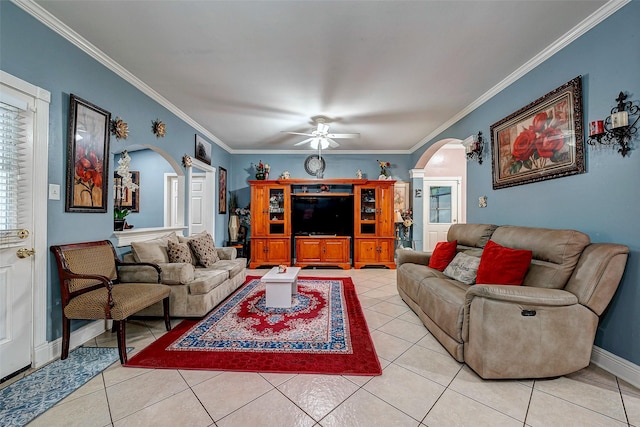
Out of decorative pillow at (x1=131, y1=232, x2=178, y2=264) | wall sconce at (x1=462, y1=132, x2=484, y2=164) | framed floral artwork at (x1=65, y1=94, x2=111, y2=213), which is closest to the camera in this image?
framed floral artwork at (x1=65, y1=94, x2=111, y2=213)

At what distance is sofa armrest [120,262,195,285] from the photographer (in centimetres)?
256

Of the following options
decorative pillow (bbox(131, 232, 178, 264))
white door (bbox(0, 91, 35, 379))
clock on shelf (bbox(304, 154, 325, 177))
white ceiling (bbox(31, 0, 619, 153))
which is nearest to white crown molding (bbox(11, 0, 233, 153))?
white ceiling (bbox(31, 0, 619, 153))

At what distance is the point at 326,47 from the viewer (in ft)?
7.50

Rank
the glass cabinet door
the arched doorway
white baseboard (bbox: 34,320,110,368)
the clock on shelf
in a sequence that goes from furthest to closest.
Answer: the arched doorway → the clock on shelf → the glass cabinet door → white baseboard (bbox: 34,320,110,368)

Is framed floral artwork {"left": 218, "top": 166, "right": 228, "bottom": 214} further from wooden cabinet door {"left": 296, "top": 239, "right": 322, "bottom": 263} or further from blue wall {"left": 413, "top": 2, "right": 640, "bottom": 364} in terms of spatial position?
blue wall {"left": 413, "top": 2, "right": 640, "bottom": 364}

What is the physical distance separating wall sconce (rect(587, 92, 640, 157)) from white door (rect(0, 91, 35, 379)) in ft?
13.8

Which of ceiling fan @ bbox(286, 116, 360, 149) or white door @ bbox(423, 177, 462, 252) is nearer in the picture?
ceiling fan @ bbox(286, 116, 360, 149)

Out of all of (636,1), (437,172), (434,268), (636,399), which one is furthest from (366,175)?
(636,399)

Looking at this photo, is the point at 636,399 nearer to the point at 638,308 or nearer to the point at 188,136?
the point at 638,308

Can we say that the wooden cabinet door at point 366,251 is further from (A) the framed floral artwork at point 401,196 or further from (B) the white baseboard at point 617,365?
(B) the white baseboard at point 617,365

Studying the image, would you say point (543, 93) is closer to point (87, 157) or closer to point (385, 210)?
point (385, 210)

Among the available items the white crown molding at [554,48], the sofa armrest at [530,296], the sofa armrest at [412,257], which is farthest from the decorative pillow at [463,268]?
the white crown molding at [554,48]

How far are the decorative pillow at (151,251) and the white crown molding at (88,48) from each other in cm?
180

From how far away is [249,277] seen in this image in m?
4.53
